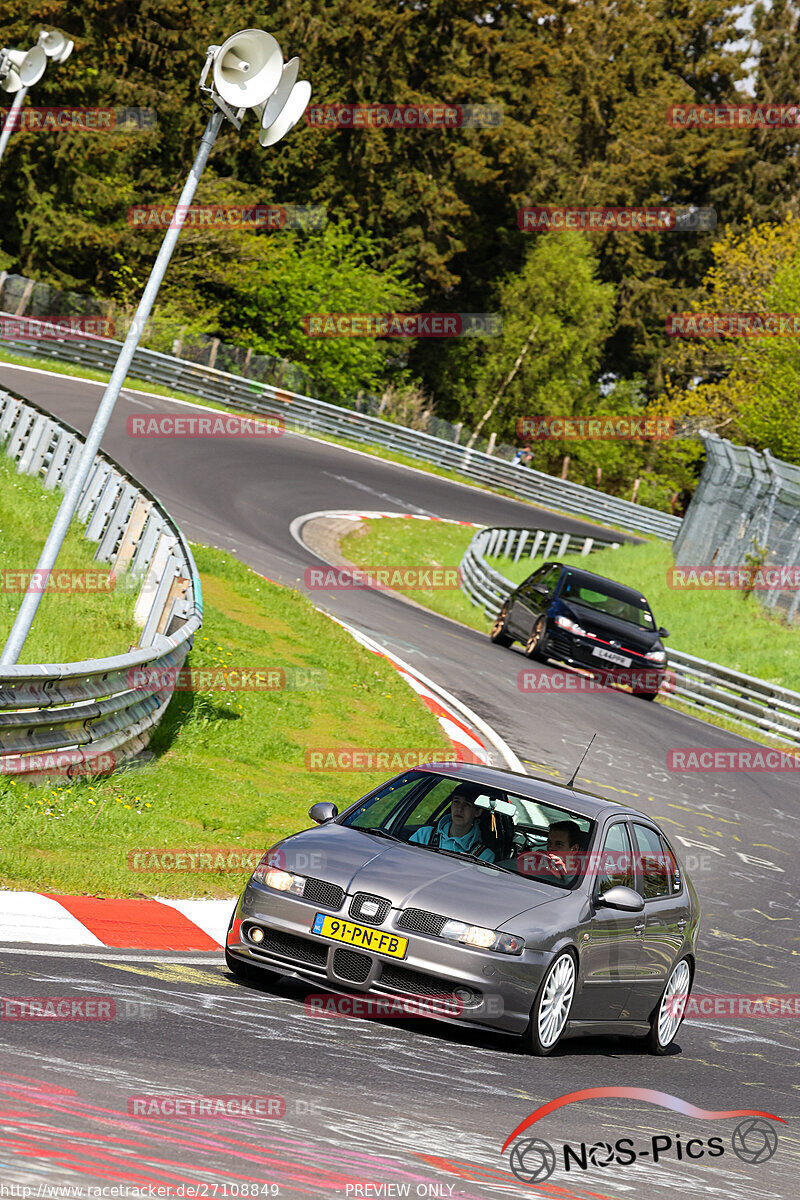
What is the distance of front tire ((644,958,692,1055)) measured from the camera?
28.6 ft

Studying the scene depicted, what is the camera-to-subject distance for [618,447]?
7962cm

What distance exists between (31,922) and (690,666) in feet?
65.8

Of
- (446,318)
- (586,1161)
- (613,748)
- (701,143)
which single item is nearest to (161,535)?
(613,748)

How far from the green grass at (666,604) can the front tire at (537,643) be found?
327 centimetres

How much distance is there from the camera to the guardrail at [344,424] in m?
41.6

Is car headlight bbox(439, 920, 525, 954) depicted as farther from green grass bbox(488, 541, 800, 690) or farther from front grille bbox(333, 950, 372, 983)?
green grass bbox(488, 541, 800, 690)
